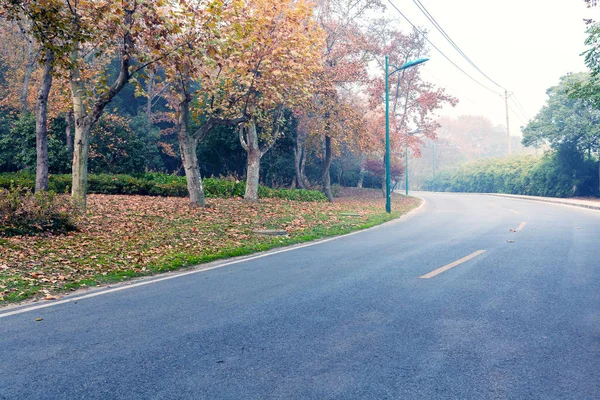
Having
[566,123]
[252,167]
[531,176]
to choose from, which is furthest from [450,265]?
[531,176]

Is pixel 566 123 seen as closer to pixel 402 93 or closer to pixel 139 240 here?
pixel 402 93

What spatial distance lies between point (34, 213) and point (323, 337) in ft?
29.2

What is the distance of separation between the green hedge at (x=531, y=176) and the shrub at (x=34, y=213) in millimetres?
36950

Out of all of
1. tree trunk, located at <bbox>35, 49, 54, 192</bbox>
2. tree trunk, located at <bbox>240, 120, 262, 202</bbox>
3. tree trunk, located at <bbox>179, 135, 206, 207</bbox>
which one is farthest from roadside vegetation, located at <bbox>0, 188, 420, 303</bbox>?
tree trunk, located at <bbox>240, 120, 262, 202</bbox>

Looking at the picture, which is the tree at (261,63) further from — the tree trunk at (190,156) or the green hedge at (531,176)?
the green hedge at (531,176)

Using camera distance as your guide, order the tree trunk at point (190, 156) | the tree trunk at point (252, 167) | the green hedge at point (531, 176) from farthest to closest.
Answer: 1. the green hedge at point (531, 176)
2. the tree trunk at point (252, 167)
3. the tree trunk at point (190, 156)

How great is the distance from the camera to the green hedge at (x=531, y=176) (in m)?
36.6

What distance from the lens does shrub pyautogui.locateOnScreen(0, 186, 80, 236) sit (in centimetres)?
1036

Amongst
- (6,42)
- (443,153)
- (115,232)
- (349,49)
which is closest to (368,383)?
(115,232)

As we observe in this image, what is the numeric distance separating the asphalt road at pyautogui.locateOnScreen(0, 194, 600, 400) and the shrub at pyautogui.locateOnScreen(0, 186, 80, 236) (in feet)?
16.6

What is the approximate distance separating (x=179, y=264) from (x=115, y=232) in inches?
155

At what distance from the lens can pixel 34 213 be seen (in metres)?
10.7

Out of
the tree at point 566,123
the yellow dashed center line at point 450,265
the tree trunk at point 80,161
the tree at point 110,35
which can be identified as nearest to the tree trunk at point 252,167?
the tree at point 110,35

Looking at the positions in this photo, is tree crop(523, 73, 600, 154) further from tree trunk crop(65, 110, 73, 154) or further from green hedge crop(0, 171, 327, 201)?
tree trunk crop(65, 110, 73, 154)
